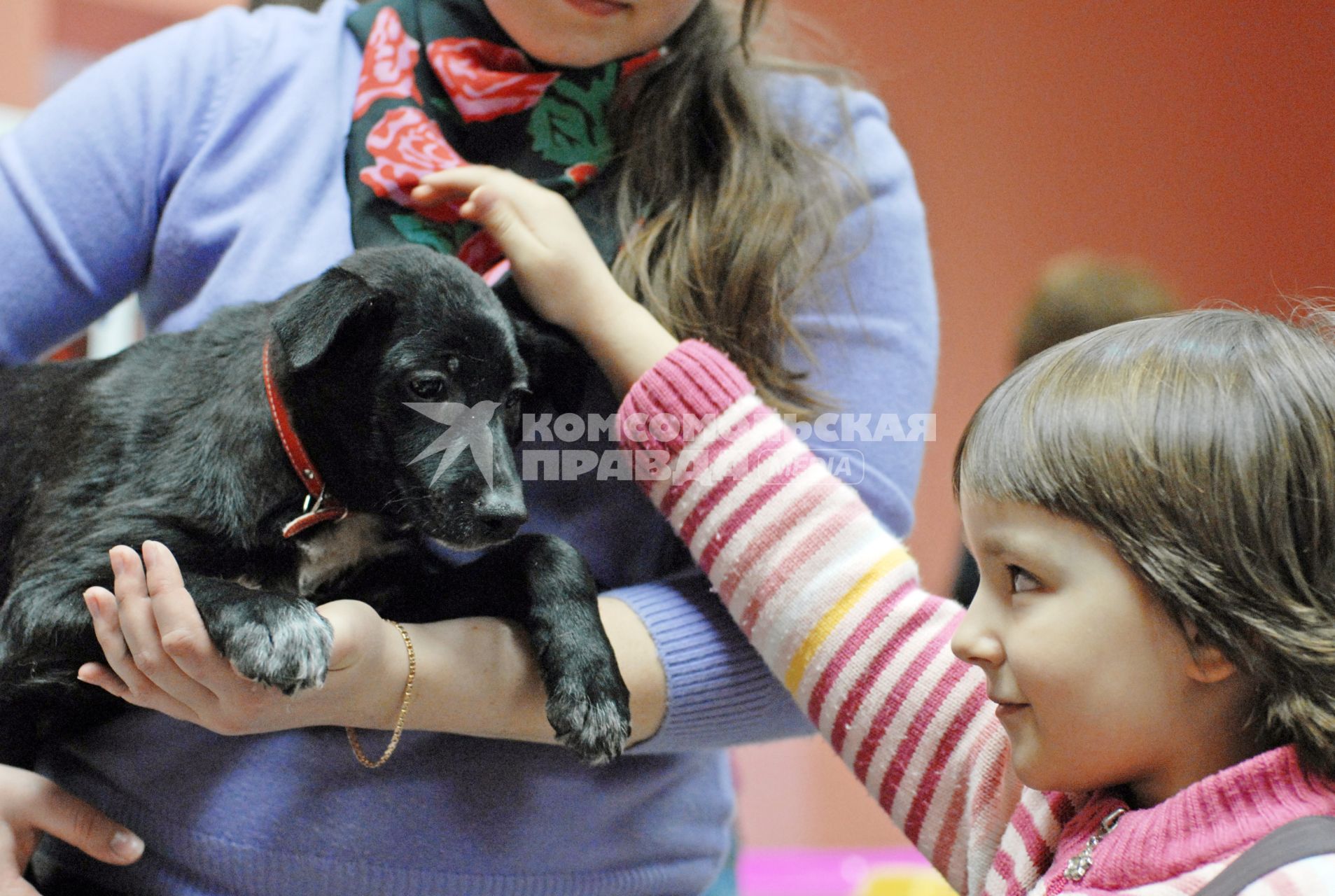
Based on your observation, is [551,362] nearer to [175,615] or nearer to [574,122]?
[574,122]

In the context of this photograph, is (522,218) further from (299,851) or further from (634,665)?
(299,851)

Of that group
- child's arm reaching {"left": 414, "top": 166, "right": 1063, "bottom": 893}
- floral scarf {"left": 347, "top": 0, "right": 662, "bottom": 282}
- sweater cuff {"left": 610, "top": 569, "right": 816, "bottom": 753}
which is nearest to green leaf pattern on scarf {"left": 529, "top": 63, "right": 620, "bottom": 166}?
floral scarf {"left": 347, "top": 0, "right": 662, "bottom": 282}

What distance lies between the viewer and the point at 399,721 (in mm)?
936

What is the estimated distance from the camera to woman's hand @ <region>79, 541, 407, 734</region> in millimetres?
802

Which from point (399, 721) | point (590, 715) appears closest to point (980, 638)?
point (590, 715)

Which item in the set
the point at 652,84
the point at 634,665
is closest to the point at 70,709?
the point at 634,665

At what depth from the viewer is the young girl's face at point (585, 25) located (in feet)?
3.74

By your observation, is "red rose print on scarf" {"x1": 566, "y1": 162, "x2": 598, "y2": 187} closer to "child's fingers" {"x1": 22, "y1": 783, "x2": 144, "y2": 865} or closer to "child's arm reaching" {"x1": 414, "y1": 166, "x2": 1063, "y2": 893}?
"child's arm reaching" {"x1": 414, "y1": 166, "x2": 1063, "y2": 893}

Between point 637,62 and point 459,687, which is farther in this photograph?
point 637,62

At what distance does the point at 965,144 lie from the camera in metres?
2.38

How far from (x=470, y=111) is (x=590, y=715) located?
2.05ft

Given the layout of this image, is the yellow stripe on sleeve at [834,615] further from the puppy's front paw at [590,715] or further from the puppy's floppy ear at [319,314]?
the puppy's floppy ear at [319,314]

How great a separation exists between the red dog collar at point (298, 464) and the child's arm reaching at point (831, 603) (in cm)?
27

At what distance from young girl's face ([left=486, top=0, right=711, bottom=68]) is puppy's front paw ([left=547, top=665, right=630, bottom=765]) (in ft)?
2.04
